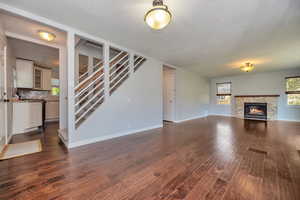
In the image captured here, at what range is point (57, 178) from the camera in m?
1.54

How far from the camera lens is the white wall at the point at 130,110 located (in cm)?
289

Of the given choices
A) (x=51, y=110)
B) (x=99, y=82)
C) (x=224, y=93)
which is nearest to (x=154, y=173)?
(x=99, y=82)

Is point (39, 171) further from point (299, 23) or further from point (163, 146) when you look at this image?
point (299, 23)

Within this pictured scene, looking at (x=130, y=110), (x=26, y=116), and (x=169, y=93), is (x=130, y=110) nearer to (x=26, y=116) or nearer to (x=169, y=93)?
(x=169, y=93)

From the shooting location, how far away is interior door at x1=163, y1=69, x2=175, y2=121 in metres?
5.65

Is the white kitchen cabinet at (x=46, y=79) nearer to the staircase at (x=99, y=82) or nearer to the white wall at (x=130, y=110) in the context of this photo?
the staircase at (x=99, y=82)

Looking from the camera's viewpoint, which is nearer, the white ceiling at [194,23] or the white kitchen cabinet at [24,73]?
the white ceiling at [194,23]

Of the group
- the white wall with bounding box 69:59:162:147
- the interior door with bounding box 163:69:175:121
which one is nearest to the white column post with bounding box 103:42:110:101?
the white wall with bounding box 69:59:162:147

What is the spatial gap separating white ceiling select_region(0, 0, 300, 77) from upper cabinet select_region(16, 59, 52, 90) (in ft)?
11.4

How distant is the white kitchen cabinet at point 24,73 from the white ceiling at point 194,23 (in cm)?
347

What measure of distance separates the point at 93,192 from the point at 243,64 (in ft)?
21.7

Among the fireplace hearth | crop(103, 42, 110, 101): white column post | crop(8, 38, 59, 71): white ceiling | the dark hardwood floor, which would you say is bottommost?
the dark hardwood floor

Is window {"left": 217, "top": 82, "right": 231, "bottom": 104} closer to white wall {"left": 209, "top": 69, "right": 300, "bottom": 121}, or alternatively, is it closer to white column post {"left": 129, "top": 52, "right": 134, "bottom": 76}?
white wall {"left": 209, "top": 69, "right": 300, "bottom": 121}

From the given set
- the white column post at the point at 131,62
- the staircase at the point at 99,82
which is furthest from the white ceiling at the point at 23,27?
the white column post at the point at 131,62
